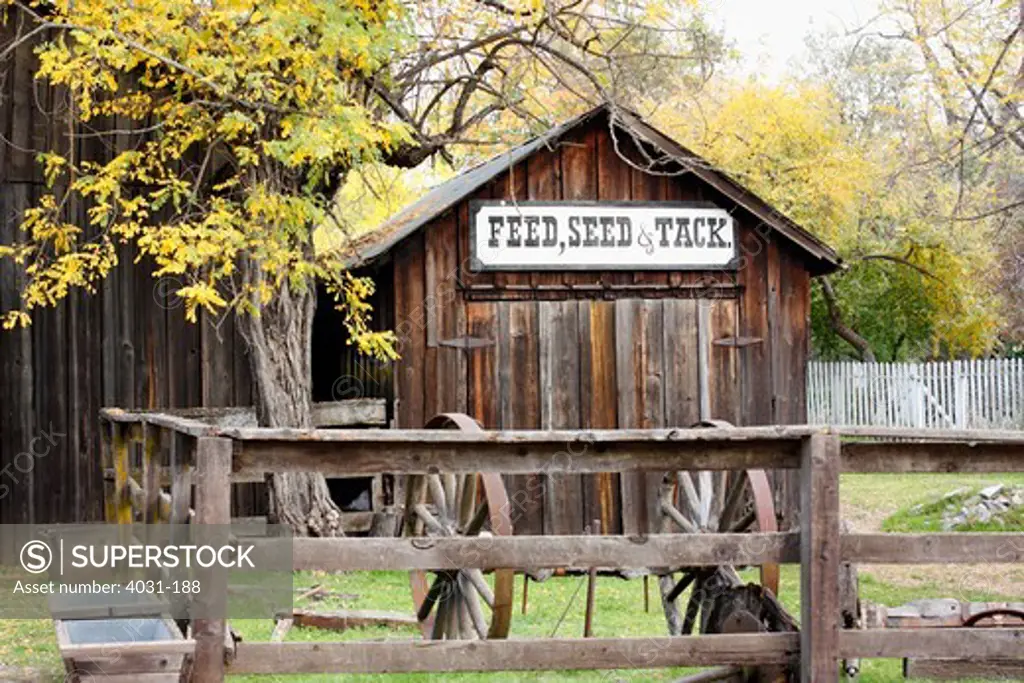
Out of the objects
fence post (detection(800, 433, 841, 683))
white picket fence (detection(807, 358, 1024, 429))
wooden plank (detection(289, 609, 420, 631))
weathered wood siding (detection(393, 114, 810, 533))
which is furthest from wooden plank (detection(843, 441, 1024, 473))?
white picket fence (detection(807, 358, 1024, 429))

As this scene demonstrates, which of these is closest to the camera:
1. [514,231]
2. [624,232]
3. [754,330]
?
[514,231]

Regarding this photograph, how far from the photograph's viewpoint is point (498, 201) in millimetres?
14320

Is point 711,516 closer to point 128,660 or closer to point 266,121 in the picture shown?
point 266,121

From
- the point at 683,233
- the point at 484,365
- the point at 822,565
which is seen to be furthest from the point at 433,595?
the point at 683,233

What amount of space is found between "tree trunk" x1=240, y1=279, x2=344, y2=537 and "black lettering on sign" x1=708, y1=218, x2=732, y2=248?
4.19m

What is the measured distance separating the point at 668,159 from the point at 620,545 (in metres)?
8.30

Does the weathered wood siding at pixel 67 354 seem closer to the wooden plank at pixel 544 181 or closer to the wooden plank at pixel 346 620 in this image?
the wooden plank at pixel 544 181

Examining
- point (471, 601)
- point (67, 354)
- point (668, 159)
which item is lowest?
point (471, 601)

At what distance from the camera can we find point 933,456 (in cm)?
653

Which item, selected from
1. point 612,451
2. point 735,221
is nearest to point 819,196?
point 735,221

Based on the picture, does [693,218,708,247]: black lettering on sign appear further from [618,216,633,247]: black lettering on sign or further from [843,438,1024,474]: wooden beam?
[843,438,1024,474]: wooden beam

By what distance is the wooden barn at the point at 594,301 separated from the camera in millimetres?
14242

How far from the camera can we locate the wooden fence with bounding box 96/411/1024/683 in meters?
6.09

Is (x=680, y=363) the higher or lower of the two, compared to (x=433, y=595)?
higher
